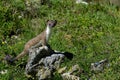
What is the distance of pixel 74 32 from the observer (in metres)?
17.8

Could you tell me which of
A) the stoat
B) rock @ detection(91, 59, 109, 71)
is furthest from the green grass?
the stoat

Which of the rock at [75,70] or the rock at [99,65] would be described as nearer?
the rock at [75,70]

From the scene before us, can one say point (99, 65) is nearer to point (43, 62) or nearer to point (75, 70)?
point (75, 70)

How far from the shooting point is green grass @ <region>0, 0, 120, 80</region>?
579 inches

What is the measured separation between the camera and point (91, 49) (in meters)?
16.0

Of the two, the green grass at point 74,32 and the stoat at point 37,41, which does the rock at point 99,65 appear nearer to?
the green grass at point 74,32

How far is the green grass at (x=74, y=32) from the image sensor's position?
14711 mm

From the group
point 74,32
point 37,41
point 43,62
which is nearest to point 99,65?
point 43,62

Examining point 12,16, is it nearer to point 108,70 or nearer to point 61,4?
point 61,4

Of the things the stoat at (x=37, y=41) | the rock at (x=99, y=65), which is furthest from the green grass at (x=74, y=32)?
the stoat at (x=37, y=41)

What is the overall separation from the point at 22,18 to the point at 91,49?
3.96 metres

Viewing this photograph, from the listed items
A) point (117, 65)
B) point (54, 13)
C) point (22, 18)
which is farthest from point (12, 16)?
point (117, 65)

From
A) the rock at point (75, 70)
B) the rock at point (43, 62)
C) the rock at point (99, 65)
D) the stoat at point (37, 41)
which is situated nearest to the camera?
the rock at point (43, 62)

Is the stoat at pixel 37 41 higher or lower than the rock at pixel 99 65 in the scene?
higher
